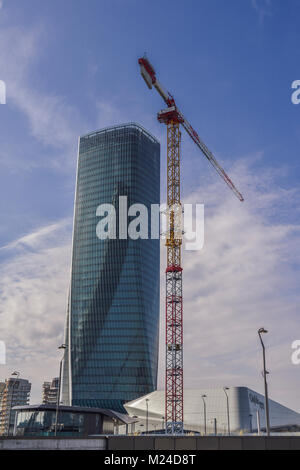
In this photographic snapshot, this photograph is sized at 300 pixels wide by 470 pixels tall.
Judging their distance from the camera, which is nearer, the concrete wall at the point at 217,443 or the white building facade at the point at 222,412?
the concrete wall at the point at 217,443

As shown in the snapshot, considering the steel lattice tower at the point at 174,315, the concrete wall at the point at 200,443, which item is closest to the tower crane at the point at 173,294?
the steel lattice tower at the point at 174,315

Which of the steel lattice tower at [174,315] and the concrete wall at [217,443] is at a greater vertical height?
the steel lattice tower at [174,315]

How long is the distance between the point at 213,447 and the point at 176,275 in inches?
4671

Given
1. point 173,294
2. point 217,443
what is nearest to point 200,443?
point 217,443

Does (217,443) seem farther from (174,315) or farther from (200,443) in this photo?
(174,315)

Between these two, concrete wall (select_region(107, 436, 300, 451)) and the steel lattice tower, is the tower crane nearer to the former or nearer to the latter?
the steel lattice tower

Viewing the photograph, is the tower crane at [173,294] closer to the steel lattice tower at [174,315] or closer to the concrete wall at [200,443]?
the steel lattice tower at [174,315]

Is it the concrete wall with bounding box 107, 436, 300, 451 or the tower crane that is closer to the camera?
the concrete wall with bounding box 107, 436, 300, 451

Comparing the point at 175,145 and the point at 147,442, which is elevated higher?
the point at 175,145

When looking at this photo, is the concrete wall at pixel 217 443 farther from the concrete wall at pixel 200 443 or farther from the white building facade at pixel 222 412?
the white building facade at pixel 222 412

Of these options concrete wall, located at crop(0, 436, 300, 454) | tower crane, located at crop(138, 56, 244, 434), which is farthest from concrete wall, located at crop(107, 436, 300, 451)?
tower crane, located at crop(138, 56, 244, 434)

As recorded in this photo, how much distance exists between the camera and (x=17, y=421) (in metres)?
123
